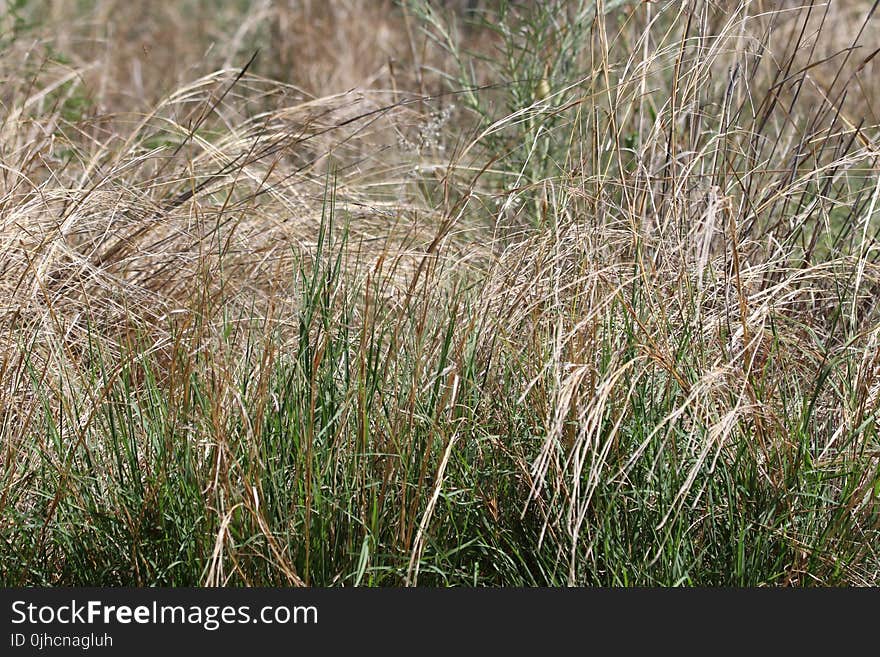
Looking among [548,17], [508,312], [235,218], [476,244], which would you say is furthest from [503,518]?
[548,17]

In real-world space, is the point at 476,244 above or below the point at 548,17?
below

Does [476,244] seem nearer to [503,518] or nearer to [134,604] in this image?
[503,518]

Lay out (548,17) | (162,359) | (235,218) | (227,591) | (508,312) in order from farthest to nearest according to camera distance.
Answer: (548,17) → (235,218) → (162,359) → (508,312) → (227,591)

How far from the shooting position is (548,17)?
11.5 ft

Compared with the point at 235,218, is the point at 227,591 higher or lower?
lower

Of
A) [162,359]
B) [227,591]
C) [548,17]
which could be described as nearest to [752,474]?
[227,591]

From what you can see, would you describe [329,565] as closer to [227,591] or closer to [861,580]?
[227,591]

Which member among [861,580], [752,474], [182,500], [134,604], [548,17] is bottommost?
[134,604]

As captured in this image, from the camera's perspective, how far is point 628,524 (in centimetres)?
209

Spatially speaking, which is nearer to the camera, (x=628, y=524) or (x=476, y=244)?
(x=628, y=524)

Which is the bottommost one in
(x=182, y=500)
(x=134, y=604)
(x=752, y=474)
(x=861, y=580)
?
(x=134, y=604)

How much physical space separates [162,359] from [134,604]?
75 centimetres

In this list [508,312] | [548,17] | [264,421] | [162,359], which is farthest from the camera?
[548,17]

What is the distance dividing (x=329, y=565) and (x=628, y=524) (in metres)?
0.57
